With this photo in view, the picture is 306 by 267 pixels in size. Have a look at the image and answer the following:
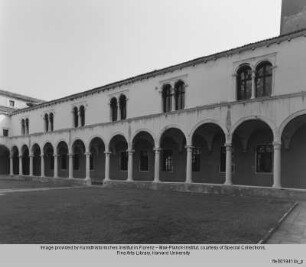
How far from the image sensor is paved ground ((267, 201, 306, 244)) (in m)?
6.61

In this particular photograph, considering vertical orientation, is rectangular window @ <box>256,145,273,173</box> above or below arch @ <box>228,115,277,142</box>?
below

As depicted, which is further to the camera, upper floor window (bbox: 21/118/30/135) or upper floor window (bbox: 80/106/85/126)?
upper floor window (bbox: 21/118/30/135)

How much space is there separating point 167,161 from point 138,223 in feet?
48.0

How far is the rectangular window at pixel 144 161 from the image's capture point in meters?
23.9

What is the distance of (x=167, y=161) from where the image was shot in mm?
22656

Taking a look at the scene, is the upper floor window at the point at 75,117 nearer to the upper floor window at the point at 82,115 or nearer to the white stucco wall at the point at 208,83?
the white stucco wall at the point at 208,83

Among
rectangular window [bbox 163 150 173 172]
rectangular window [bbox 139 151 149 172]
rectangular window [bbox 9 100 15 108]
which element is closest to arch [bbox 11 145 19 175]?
rectangular window [bbox 9 100 15 108]

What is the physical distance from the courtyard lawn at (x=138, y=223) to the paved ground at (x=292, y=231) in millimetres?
269

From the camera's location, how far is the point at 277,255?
17.1 ft

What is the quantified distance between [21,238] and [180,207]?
237 inches

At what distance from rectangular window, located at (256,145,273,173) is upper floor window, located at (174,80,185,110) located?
5.36 m

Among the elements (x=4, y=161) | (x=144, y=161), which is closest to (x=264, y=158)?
(x=144, y=161)

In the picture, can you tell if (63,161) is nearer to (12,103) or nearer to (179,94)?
(12,103)

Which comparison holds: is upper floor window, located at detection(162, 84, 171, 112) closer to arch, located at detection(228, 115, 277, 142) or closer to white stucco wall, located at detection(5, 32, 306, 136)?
white stucco wall, located at detection(5, 32, 306, 136)
